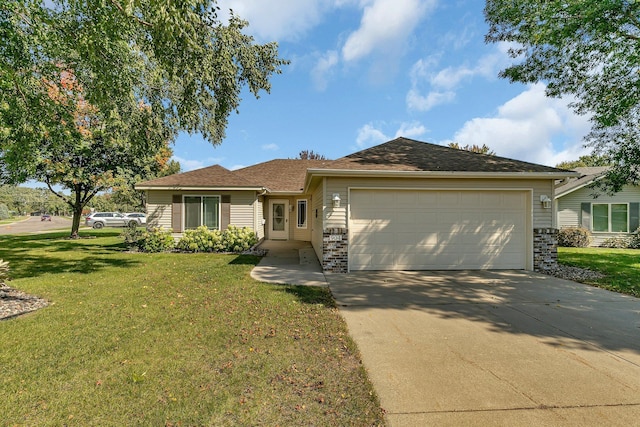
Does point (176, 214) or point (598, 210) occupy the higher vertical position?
point (598, 210)

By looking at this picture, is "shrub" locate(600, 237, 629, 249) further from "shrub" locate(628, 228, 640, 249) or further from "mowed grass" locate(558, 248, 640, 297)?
"mowed grass" locate(558, 248, 640, 297)

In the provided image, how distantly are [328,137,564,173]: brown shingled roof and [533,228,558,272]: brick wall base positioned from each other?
170 cm

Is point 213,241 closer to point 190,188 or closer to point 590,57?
point 190,188

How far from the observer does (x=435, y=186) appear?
8.17 m

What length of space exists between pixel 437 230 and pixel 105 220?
28.8m

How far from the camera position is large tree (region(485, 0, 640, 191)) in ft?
26.7

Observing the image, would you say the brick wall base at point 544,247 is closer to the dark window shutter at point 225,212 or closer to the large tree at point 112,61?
the large tree at point 112,61

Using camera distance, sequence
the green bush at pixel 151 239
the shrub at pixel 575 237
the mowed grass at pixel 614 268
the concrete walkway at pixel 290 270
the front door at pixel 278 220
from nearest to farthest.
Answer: the mowed grass at pixel 614 268 → the concrete walkway at pixel 290 270 → the green bush at pixel 151 239 → the shrub at pixel 575 237 → the front door at pixel 278 220

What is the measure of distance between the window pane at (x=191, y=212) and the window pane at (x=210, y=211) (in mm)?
285

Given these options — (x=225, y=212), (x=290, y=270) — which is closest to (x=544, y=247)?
(x=290, y=270)

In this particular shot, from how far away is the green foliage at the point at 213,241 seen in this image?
1202 centimetres

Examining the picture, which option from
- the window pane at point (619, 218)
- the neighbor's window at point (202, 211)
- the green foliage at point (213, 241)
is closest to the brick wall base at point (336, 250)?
the green foliage at point (213, 241)

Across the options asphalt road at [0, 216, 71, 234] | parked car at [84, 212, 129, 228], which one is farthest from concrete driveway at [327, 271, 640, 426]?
asphalt road at [0, 216, 71, 234]

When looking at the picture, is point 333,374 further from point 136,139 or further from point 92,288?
point 136,139
